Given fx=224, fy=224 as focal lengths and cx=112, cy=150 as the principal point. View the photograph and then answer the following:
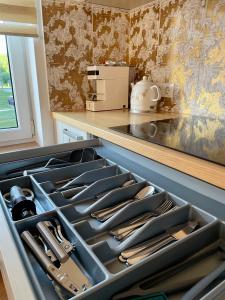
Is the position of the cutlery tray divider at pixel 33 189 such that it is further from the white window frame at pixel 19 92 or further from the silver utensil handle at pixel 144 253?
the white window frame at pixel 19 92

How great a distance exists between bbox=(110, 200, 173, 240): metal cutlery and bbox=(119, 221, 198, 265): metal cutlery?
0.17 feet

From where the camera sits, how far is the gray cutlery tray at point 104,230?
0.38 metres

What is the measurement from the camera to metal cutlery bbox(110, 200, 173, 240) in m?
0.53

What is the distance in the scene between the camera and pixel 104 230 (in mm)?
541

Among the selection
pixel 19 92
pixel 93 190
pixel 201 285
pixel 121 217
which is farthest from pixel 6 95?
pixel 201 285

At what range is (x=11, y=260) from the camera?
40cm

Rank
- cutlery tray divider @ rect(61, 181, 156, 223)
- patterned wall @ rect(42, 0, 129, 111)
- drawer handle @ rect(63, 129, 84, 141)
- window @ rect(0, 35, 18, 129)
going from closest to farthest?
cutlery tray divider @ rect(61, 181, 156, 223) < drawer handle @ rect(63, 129, 84, 141) < patterned wall @ rect(42, 0, 129, 111) < window @ rect(0, 35, 18, 129)

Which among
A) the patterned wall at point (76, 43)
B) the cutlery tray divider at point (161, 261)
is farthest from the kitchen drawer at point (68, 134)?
the cutlery tray divider at point (161, 261)

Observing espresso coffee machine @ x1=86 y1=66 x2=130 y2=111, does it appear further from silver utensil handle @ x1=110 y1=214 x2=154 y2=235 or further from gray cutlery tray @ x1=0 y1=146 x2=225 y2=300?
silver utensil handle @ x1=110 y1=214 x2=154 y2=235

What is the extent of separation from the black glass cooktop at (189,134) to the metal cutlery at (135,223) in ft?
0.55

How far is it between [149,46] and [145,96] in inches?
16.8

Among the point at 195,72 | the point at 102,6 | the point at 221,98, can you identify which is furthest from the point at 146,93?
the point at 102,6

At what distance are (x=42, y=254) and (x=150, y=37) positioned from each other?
4.92 feet

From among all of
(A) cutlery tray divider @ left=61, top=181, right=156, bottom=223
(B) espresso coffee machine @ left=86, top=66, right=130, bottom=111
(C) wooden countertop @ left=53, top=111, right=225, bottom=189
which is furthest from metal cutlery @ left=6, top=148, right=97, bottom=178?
(B) espresso coffee machine @ left=86, top=66, right=130, bottom=111
